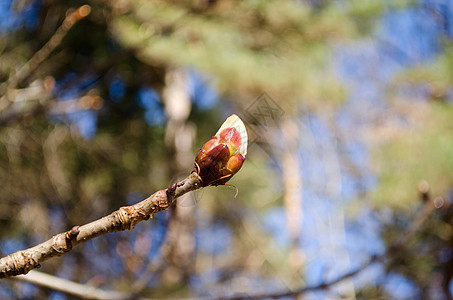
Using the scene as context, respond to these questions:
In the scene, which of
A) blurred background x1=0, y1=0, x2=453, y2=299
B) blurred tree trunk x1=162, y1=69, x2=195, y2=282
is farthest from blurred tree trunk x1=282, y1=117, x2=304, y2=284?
blurred tree trunk x1=162, y1=69, x2=195, y2=282

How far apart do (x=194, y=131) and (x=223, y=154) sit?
6546 mm

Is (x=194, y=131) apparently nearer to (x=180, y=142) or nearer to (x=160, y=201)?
(x=180, y=142)

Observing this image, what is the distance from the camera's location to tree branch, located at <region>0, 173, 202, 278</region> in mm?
779

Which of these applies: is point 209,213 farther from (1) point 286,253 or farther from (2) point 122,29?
(2) point 122,29

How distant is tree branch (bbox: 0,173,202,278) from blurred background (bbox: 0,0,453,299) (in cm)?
212

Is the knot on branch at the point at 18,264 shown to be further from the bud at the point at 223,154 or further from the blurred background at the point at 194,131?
the blurred background at the point at 194,131

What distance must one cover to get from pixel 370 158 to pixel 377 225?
136 cm

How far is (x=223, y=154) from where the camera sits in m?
0.76

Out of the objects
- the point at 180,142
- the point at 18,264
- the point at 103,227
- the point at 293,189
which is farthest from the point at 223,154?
the point at 293,189

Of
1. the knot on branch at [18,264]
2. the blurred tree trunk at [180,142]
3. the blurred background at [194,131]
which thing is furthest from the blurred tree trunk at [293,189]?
the knot on branch at [18,264]

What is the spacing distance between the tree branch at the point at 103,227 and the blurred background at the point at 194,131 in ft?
6.95

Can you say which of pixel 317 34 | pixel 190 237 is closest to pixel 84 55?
pixel 317 34

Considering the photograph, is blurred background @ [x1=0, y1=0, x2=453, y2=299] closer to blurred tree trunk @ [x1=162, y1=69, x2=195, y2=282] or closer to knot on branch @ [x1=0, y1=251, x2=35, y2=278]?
blurred tree trunk @ [x1=162, y1=69, x2=195, y2=282]

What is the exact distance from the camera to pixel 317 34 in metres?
5.80
